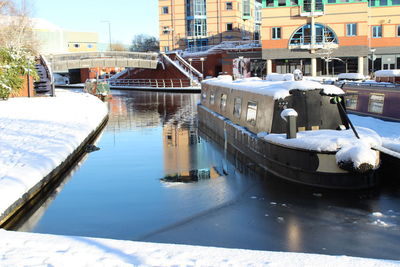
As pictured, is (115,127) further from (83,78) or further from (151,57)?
(83,78)

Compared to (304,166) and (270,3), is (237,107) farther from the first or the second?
(270,3)

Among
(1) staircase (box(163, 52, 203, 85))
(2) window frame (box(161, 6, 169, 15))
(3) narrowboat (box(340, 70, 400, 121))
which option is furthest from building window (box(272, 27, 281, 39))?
(3) narrowboat (box(340, 70, 400, 121))

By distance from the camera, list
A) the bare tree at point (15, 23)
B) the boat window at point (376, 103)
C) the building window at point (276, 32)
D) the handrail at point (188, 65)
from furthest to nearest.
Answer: the handrail at point (188, 65) < the building window at point (276, 32) < the bare tree at point (15, 23) < the boat window at point (376, 103)

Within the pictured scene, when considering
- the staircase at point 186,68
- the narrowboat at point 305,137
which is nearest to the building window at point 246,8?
the staircase at point 186,68

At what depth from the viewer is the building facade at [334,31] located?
4356cm

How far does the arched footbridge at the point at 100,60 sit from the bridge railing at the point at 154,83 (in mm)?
2311

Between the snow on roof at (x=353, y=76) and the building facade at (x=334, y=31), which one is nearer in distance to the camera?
the snow on roof at (x=353, y=76)

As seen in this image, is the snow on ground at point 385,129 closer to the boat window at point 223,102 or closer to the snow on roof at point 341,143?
the snow on roof at point 341,143

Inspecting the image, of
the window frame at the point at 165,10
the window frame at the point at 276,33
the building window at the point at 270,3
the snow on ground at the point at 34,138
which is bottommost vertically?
the snow on ground at the point at 34,138

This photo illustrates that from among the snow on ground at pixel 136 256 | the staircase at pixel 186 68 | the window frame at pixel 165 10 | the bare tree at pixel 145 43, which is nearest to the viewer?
the snow on ground at pixel 136 256

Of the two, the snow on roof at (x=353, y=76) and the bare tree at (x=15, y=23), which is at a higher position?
the bare tree at (x=15, y=23)

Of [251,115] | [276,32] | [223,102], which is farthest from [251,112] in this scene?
[276,32]

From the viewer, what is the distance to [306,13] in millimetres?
43344

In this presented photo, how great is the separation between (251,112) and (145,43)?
78.5 m
